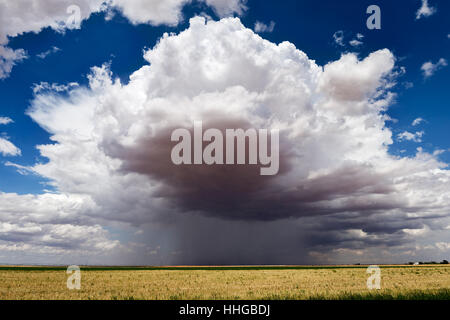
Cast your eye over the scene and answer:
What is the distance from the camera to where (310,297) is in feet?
76.5
